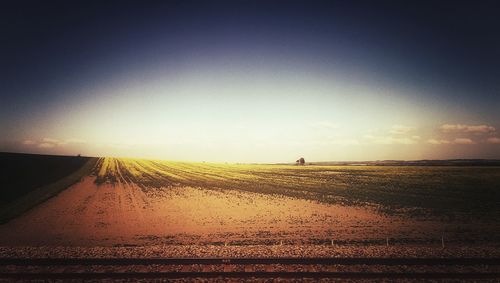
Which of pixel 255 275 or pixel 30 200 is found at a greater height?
pixel 255 275

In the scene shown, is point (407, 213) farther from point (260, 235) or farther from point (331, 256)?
point (331, 256)

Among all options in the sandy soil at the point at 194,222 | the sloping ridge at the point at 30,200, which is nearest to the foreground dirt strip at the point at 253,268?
the sandy soil at the point at 194,222

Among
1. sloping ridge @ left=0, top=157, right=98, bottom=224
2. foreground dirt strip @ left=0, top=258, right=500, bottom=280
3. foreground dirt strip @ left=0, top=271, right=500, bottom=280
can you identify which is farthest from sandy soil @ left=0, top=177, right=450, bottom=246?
foreground dirt strip @ left=0, top=271, right=500, bottom=280

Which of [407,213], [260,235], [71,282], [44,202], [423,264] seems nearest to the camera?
[71,282]

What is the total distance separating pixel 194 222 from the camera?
25.7 meters

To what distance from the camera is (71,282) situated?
37.9 ft

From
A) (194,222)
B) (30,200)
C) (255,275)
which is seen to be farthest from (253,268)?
(30,200)

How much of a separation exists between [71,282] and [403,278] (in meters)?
13.3

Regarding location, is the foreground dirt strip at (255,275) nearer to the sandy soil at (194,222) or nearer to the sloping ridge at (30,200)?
the sandy soil at (194,222)

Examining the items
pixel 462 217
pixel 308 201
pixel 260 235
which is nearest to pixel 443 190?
pixel 462 217

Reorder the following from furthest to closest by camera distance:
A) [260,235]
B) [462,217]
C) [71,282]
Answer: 1. [462,217]
2. [260,235]
3. [71,282]

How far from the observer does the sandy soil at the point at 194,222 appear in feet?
67.2

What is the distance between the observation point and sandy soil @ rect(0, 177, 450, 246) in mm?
20484

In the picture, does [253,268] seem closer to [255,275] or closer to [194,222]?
[255,275]
